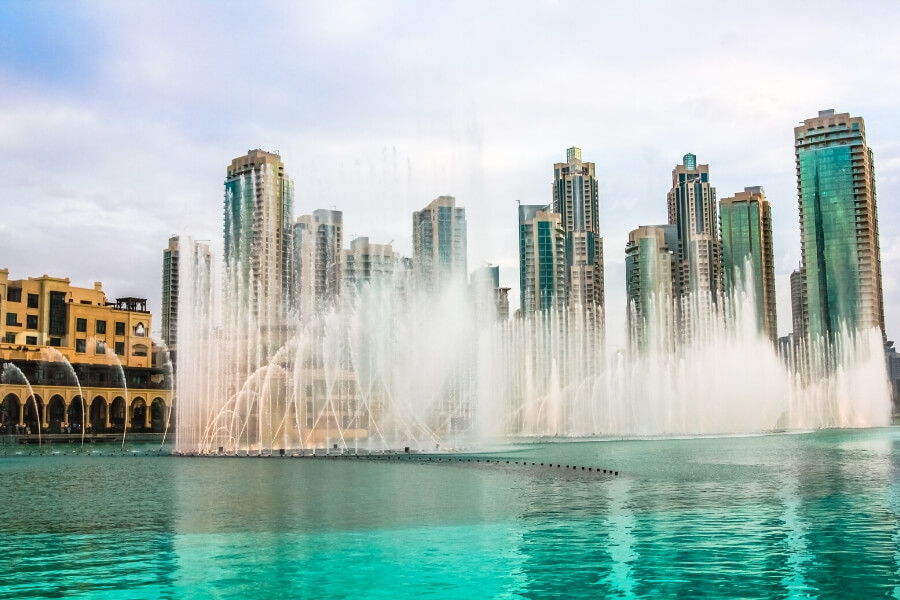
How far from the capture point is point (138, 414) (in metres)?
104

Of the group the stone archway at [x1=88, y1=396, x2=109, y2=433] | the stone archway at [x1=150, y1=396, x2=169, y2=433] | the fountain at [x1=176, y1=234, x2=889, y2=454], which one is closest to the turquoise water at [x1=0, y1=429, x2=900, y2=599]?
the fountain at [x1=176, y1=234, x2=889, y2=454]

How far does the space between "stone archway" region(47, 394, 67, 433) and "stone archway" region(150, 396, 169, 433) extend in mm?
10594

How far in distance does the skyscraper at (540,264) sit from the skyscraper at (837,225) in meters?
60.0

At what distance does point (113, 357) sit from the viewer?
10625cm

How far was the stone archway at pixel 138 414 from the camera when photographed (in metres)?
101

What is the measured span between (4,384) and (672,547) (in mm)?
79877

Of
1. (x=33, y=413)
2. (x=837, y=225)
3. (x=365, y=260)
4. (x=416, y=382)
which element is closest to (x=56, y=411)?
(x=33, y=413)

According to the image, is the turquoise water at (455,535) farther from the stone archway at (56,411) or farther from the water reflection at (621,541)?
the stone archway at (56,411)

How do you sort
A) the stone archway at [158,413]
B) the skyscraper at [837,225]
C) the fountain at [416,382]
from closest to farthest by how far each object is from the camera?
the fountain at [416,382], the stone archway at [158,413], the skyscraper at [837,225]

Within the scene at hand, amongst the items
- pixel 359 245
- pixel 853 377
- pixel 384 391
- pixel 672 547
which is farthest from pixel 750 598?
pixel 853 377

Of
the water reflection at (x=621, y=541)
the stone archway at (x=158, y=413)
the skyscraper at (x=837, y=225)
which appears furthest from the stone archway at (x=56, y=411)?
the skyscraper at (x=837, y=225)

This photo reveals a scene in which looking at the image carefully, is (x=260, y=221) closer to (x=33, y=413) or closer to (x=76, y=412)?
(x=76, y=412)

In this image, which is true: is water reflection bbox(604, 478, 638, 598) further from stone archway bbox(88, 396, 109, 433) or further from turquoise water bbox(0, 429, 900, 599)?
stone archway bbox(88, 396, 109, 433)

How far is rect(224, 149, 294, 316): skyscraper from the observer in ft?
543
